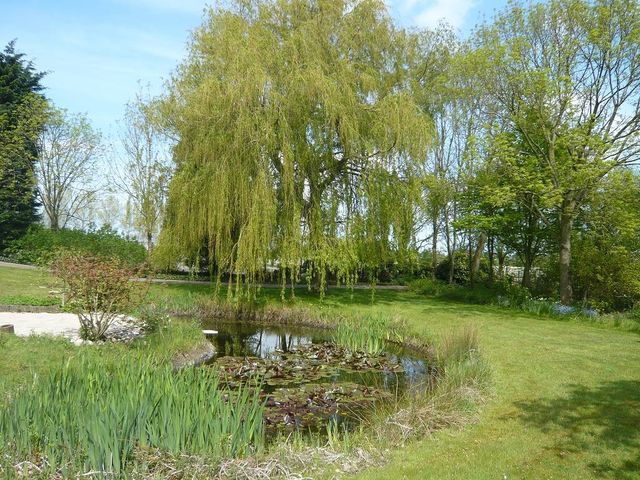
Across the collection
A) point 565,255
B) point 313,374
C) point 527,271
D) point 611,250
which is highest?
point 611,250

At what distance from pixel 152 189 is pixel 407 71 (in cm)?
1136

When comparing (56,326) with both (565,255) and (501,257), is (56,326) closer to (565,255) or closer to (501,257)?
(565,255)

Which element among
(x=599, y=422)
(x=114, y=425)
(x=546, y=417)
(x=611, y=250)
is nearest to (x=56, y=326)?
(x=114, y=425)

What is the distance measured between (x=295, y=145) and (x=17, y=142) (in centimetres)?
2107

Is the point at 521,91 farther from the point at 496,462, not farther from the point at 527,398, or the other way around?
the point at 496,462

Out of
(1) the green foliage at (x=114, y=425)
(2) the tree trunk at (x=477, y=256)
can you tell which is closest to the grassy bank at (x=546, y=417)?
(1) the green foliage at (x=114, y=425)

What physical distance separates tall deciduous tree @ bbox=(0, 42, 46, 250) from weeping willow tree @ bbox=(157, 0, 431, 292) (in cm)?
1493

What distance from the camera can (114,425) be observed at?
3.98 meters

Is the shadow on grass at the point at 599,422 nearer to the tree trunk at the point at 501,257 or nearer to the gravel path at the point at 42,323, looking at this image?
the gravel path at the point at 42,323

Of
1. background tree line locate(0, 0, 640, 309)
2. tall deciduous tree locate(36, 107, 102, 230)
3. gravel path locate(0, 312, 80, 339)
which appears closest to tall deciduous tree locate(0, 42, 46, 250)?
tall deciduous tree locate(36, 107, 102, 230)

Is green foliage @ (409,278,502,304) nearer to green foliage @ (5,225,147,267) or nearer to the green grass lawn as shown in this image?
the green grass lawn

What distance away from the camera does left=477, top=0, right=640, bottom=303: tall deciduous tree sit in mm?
15203

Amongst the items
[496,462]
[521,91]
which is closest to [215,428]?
[496,462]

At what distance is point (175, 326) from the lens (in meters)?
10.7
